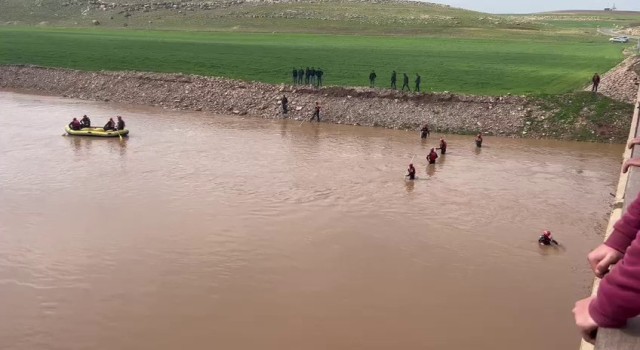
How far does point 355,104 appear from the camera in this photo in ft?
138

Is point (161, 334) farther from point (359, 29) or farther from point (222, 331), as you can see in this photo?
point (359, 29)

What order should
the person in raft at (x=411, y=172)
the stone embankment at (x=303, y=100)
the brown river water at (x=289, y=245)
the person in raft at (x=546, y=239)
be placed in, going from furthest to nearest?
the stone embankment at (x=303, y=100)
the person in raft at (x=411, y=172)
the person in raft at (x=546, y=239)
the brown river water at (x=289, y=245)

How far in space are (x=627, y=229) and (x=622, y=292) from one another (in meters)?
0.86

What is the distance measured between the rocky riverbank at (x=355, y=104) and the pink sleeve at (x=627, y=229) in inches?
1406

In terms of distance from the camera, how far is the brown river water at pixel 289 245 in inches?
536

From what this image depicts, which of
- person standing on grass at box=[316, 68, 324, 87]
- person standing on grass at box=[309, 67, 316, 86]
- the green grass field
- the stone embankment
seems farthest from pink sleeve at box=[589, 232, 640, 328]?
person standing on grass at box=[309, 67, 316, 86]

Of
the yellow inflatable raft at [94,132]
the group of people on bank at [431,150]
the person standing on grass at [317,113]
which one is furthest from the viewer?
the person standing on grass at [317,113]

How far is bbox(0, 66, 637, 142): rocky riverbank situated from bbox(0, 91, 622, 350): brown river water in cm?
539

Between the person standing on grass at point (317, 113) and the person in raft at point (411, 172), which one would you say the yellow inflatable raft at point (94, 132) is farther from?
the person in raft at point (411, 172)

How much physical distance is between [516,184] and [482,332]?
14.3 metres

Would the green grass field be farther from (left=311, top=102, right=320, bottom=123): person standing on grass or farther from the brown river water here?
the brown river water

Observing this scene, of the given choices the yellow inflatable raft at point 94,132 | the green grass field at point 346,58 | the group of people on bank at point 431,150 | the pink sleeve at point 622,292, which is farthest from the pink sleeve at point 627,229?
the green grass field at point 346,58

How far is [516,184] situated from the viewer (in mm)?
26734

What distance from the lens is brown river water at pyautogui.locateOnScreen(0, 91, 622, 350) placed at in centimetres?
1362
